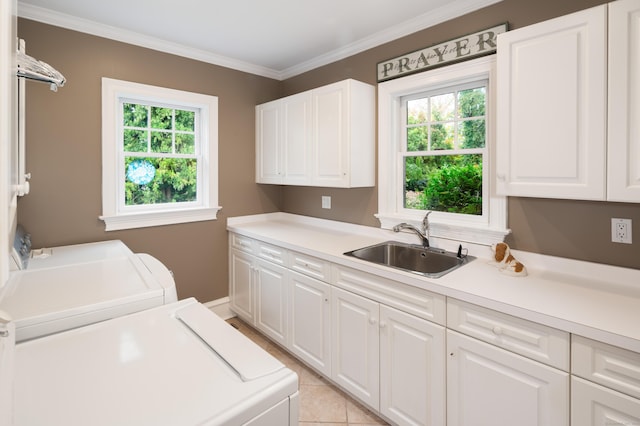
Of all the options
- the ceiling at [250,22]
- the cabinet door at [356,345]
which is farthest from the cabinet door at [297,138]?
the cabinet door at [356,345]

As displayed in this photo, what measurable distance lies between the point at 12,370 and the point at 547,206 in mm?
2379

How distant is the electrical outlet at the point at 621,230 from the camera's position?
1653mm

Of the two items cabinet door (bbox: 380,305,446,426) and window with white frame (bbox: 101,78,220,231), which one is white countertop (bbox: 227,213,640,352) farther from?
window with white frame (bbox: 101,78,220,231)

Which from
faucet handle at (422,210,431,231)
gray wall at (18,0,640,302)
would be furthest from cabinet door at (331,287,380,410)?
gray wall at (18,0,640,302)

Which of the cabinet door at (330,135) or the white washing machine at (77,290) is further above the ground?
the cabinet door at (330,135)

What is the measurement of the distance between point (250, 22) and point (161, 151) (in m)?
1.39

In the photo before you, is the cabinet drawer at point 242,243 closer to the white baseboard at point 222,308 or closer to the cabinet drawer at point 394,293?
the white baseboard at point 222,308

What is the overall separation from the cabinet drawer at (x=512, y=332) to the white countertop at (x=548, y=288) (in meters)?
0.05

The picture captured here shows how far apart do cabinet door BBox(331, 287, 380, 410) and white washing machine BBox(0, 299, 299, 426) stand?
3.39 ft

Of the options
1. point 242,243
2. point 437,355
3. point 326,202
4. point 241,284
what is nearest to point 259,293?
point 241,284

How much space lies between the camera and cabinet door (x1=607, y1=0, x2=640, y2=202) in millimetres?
1336

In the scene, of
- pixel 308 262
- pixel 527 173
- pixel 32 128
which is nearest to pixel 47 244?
pixel 32 128

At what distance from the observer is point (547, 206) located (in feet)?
6.23

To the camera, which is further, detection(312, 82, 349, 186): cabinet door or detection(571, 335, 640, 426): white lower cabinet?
detection(312, 82, 349, 186): cabinet door
